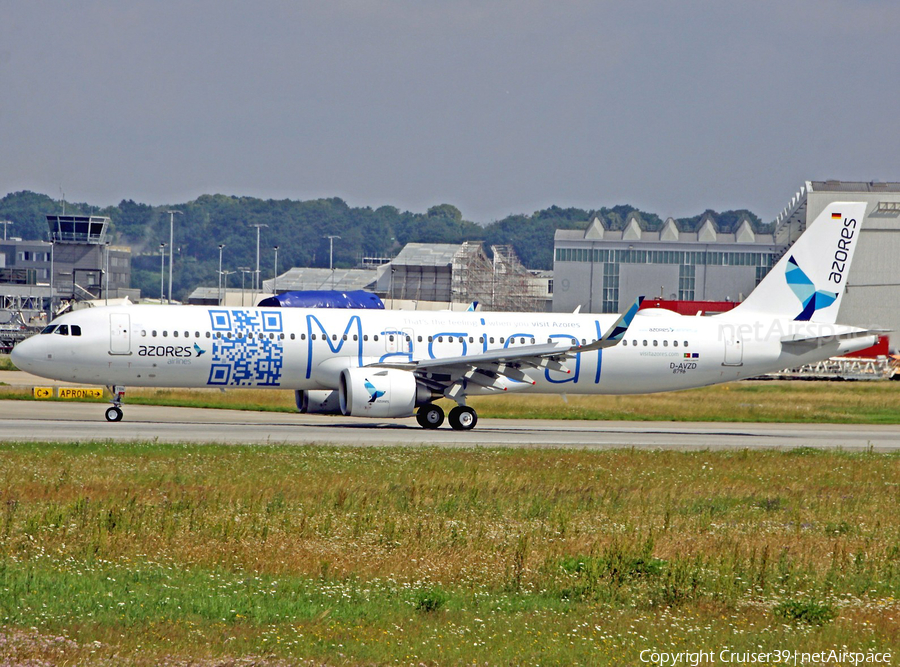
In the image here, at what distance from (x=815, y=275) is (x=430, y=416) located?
1556cm

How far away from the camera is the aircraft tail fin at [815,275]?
127ft

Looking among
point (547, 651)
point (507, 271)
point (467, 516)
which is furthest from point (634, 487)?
point (507, 271)

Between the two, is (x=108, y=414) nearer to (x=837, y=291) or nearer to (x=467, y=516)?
(x=467, y=516)

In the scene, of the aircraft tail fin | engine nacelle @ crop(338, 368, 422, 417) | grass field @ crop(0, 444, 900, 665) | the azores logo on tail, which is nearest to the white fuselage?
the azores logo on tail

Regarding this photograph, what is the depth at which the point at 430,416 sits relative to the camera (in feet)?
116

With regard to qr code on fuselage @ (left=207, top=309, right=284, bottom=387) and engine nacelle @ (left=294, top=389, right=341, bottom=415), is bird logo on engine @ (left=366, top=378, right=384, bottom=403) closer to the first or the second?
qr code on fuselage @ (left=207, top=309, right=284, bottom=387)

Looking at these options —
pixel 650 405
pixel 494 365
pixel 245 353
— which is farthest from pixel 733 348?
pixel 245 353

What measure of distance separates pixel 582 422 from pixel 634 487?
19538mm

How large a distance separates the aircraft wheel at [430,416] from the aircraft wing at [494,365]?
1.06 meters

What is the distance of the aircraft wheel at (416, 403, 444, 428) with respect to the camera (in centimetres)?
3531

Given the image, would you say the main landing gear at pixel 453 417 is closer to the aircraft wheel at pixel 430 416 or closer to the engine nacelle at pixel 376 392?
the aircraft wheel at pixel 430 416

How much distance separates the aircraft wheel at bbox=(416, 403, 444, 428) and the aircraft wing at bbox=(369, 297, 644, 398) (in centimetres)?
106

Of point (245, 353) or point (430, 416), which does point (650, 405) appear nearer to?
point (430, 416)

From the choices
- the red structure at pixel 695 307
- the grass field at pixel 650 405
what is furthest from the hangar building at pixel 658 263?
the grass field at pixel 650 405
